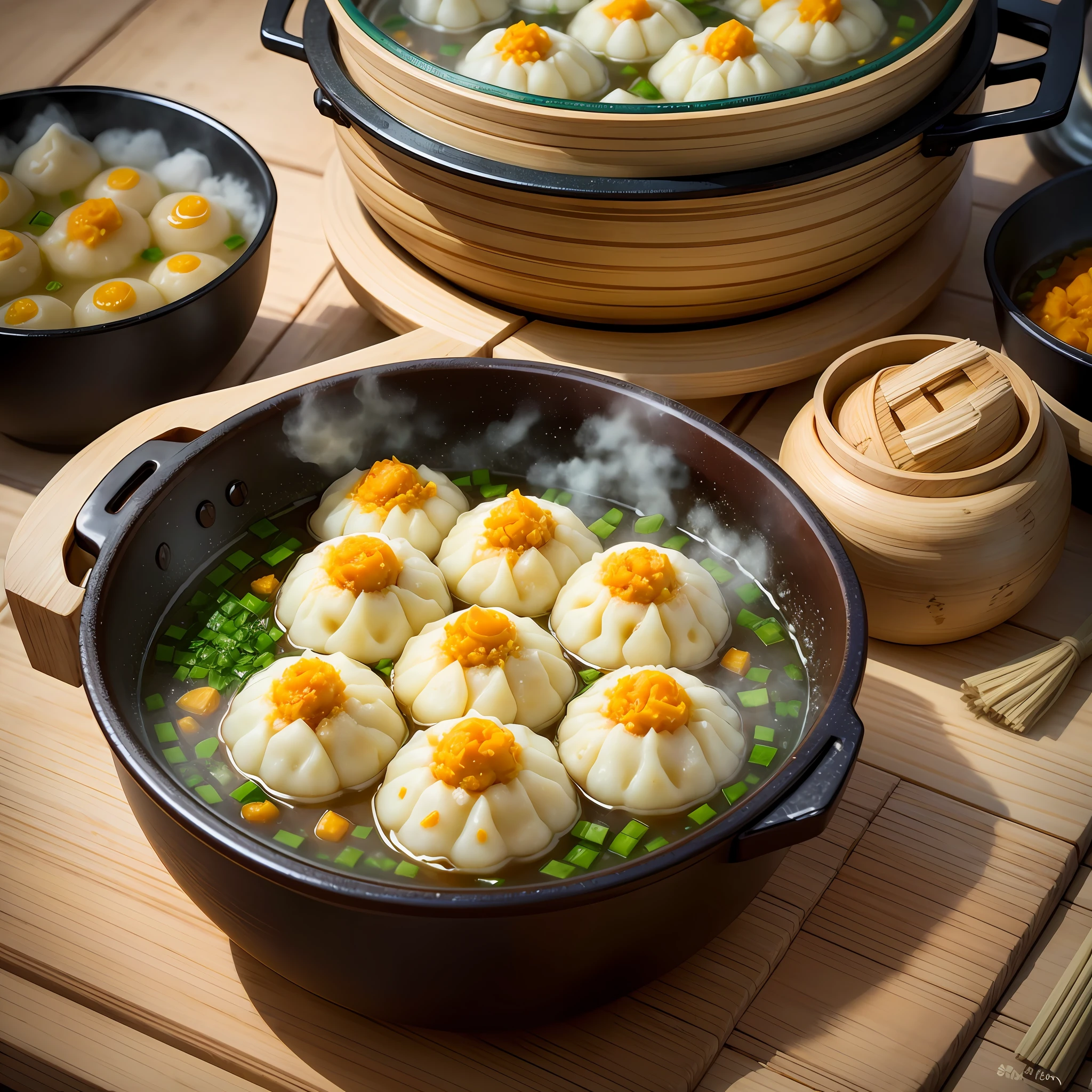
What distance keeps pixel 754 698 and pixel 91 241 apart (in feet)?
4.48

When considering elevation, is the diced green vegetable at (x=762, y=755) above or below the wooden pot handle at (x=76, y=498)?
below

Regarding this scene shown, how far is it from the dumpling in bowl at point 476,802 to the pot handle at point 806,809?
0.24 meters

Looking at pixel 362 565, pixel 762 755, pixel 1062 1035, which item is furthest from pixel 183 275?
pixel 1062 1035

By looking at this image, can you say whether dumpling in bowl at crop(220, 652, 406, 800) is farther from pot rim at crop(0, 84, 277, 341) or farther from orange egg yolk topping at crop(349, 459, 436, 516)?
pot rim at crop(0, 84, 277, 341)

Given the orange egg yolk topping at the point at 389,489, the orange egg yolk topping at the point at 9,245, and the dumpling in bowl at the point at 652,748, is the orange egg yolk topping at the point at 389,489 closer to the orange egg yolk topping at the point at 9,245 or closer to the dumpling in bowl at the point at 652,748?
the dumpling in bowl at the point at 652,748

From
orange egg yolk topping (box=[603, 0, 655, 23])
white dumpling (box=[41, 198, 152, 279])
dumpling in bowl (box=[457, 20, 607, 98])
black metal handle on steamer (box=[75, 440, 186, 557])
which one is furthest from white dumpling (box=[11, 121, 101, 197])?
orange egg yolk topping (box=[603, 0, 655, 23])

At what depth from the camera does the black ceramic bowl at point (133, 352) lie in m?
1.79

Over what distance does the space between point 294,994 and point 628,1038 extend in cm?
40

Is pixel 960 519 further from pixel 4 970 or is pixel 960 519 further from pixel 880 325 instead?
pixel 4 970

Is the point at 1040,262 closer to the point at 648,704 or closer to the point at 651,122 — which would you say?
the point at 651,122

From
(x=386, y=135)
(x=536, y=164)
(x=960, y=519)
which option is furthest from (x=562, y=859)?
(x=386, y=135)

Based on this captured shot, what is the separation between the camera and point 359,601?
148 cm

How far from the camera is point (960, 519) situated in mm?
1583

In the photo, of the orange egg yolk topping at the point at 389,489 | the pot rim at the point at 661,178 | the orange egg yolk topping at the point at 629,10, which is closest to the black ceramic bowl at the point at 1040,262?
the pot rim at the point at 661,178
